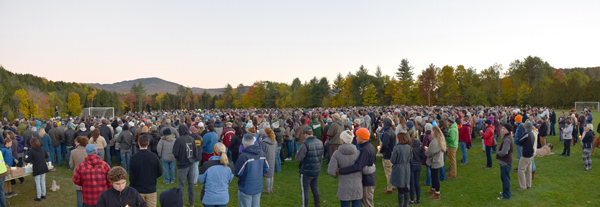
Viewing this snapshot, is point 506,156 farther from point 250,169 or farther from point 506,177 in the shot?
point 250,169

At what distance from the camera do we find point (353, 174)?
506cm

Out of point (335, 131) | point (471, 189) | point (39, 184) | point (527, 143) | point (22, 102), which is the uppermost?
point (22, 102)

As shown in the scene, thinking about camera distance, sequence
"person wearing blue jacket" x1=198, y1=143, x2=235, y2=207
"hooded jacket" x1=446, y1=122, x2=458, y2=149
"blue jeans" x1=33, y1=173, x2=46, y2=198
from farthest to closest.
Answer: "hooded jacket" x1=446, y1=122, x2=458, y2=149 → "blue jeans" x1=33, y1=173, x2=46, y2=198 → "person wearing blue jacket" x1=198, y1=143, x2=235, y2=207

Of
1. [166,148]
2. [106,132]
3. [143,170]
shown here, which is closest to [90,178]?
[143,170]

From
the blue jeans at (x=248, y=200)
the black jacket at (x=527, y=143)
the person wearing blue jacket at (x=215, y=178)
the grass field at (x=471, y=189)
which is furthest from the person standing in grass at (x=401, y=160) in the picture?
the person wearing blue jacket at (x=215, y=178)

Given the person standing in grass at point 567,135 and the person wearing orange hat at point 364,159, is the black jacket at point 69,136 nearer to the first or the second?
the person wearing orange hat at point 364,159

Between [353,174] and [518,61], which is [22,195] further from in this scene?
[518,61]

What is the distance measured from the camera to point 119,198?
3465 mm

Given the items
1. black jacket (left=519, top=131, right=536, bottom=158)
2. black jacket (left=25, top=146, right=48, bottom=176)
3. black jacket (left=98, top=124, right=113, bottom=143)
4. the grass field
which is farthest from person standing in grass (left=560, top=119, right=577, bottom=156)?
black jacket (left=98, top=124, right=113, bottom=143)

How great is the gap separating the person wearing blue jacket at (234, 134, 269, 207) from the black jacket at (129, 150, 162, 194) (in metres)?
1.42

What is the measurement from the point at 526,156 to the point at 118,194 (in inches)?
316

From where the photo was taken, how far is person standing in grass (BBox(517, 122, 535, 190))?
22.4ft

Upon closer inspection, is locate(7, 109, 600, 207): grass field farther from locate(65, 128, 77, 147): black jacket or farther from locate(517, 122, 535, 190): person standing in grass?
locate(65, 128, 77, 147): black jacket

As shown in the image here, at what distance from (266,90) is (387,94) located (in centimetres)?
3416
